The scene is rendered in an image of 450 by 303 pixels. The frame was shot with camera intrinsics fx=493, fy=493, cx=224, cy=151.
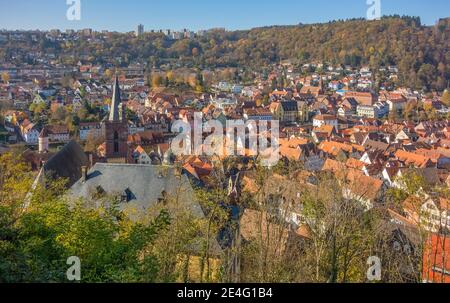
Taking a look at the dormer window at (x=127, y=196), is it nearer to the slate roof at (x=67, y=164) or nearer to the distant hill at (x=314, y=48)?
the slate roof at (x=67, y=164)

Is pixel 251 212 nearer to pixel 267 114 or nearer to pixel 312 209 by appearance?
pixel 312 209

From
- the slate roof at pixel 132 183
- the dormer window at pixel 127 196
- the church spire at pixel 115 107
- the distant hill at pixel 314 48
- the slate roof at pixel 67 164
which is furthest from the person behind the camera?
the distant hill at pixel 314 48

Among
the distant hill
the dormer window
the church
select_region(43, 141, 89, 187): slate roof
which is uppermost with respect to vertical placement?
the distant hill

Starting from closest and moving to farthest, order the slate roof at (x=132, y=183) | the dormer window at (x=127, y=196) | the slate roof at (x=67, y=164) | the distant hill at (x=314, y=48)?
the slate roof at (x=132, y=183) < the dormer window at (x=127, y=196) < the slate roof at (x=67, y=164) < the distant hill at (x=314, y=48)

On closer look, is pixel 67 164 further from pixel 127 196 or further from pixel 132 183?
pixel 127 196

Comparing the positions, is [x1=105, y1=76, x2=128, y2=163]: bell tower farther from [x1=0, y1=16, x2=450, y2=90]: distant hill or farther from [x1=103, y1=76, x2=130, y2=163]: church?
[x1=0, y1=16, x2=450, y2=90]: distant hill

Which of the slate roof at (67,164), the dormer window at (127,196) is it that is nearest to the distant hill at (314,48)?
the slate roof at (67,164)

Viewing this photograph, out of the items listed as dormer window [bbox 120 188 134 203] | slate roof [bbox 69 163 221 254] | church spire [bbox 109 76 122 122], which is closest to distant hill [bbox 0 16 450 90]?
church spire [bbox 109 76 122 122]

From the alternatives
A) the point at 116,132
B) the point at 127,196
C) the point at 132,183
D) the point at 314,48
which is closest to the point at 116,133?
the point at 116,132
